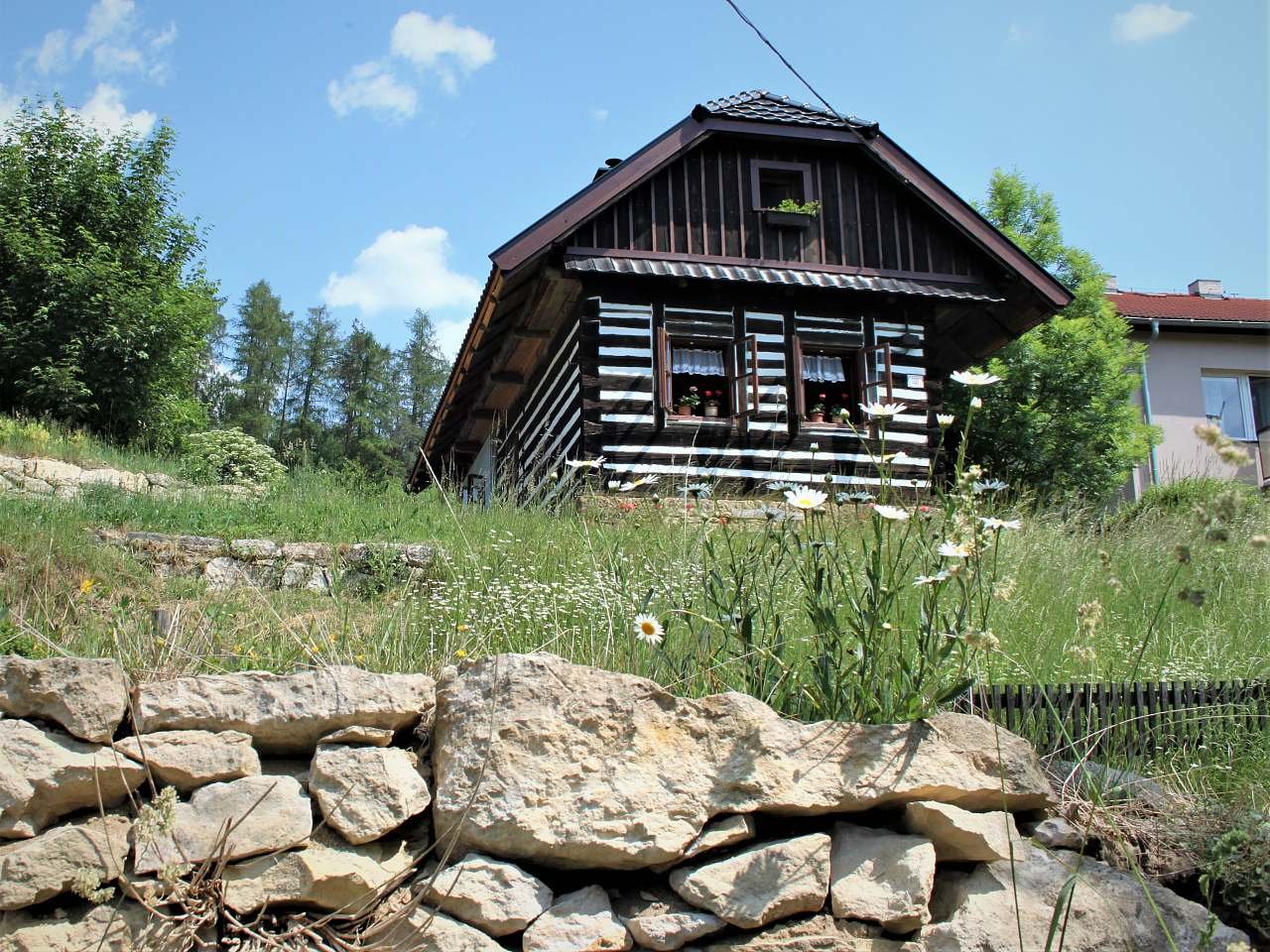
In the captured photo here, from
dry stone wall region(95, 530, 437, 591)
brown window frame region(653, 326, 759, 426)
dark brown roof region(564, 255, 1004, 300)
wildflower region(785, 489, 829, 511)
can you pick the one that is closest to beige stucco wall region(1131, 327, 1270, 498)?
dark brown roof region(564, 255, 1004, 300)

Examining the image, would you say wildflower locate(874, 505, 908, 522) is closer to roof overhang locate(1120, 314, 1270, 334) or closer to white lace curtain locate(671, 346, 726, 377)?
white lace curtain locate(671, 346, 726, 377)

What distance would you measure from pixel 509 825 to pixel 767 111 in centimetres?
1112

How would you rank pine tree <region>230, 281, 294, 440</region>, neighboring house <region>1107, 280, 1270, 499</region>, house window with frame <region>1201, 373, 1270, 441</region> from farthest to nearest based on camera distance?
pine tree <region>230, 281, 294, 440</region> < house window with frame <region>1201, 373, 1270, 441</region> < neighboring house <region>1107, 280, 1270, 499</region>

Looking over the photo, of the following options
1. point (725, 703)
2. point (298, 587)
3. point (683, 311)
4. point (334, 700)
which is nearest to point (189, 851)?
point (334, 700)

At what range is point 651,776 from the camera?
310cm

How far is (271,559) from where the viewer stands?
6969 mm

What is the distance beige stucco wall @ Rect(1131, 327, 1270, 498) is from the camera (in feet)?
63.7

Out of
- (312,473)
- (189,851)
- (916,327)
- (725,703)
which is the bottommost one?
(189,851)

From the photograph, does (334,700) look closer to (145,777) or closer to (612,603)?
(145,777)

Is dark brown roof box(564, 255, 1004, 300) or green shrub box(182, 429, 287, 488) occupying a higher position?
dark brown roof box(564, 255, 1004, 300)

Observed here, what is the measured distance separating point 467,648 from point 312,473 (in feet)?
21.6

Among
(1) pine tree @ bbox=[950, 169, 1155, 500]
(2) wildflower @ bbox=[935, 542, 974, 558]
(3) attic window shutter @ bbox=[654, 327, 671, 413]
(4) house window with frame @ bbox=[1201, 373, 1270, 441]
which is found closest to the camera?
(2) wildflower @ bbox=[935, 542, 974, 558]

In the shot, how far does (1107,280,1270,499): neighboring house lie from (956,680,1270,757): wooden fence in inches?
Answer: 648

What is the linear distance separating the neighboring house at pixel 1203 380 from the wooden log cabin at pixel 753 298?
7.89 metres
